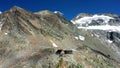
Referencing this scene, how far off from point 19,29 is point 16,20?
9.54 m

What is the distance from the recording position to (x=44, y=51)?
148 m

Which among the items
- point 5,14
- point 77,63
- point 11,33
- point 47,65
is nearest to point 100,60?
point 77,63

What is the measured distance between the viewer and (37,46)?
158 metres

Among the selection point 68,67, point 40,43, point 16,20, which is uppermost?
point 16,20

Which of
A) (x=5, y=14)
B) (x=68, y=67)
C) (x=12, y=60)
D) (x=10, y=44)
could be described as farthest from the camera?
(x=5, y=14)

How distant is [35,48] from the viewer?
6102 inches

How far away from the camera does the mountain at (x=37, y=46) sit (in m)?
143

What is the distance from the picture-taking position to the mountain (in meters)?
143

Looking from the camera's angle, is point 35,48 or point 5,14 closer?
point 35,48

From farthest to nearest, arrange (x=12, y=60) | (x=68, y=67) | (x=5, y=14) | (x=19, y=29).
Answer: (x=5, y=14), (x=19, y=29), (x=12, y=60), (x=68, y=67)

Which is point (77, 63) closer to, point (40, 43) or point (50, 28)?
point (40, 43)

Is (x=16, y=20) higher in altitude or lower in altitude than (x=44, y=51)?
higher

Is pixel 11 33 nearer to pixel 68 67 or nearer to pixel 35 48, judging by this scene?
pixel 35 48

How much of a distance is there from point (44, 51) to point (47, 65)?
9510 millimetres
